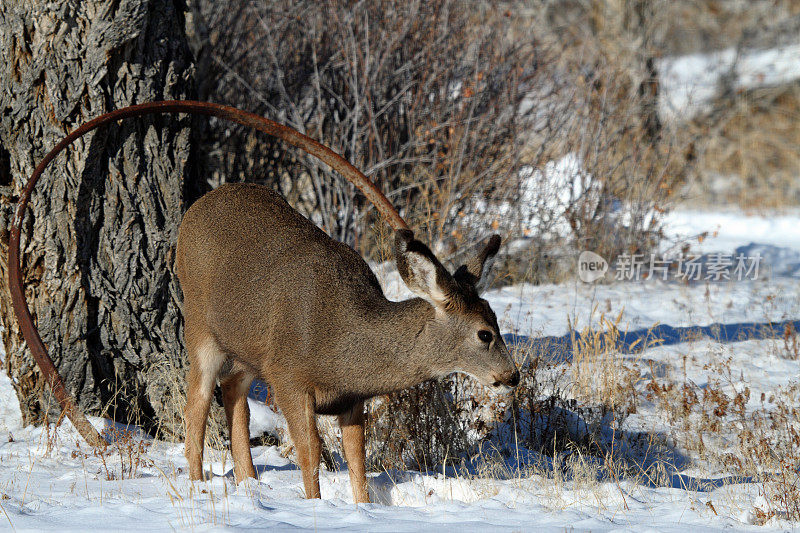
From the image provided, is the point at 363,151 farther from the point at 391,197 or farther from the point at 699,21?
the point at 699,21

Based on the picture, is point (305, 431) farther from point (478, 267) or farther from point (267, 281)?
point (478, 267)

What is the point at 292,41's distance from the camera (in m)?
9.95

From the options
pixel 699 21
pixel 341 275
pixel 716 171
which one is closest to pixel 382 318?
pixel 341 275

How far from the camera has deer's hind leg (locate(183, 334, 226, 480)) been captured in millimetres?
4980

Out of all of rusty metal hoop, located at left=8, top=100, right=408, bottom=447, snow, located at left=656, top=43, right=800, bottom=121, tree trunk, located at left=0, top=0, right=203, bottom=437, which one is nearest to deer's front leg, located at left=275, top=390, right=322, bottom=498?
rusty metal hoop, located at left=8, top=100, right=408, bottom=447

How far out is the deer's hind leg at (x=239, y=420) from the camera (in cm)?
514

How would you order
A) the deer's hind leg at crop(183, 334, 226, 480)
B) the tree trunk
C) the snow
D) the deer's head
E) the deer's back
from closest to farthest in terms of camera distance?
the deer's head
the deer's back
the deer's hind leg at crop(183, 334, 226, 480)
the tree trunk
the snow

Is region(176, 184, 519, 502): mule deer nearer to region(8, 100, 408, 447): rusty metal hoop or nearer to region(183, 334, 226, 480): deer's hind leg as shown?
region(183, 334, 226, 480): deer's hind leg

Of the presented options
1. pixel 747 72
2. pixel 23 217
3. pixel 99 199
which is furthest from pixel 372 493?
pixel 747 72

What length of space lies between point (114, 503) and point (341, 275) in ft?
5.08

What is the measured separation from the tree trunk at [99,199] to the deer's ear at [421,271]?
87.3 inches

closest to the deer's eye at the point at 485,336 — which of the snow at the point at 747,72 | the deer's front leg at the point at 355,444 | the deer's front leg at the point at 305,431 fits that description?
the deer's front leg at the point at 355,444

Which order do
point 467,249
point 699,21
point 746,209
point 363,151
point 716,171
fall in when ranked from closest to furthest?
point 467,249, point 363,151, point 746,209, point 716,171, point 699,21

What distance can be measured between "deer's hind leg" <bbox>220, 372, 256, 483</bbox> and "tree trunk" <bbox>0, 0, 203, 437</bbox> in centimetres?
55
